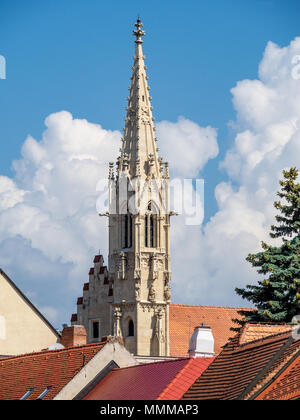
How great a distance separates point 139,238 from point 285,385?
70.0 m

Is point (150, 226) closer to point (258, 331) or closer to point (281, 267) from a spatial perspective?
point (281, 267)

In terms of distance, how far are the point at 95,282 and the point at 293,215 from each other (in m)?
50.3

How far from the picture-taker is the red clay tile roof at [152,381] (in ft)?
109

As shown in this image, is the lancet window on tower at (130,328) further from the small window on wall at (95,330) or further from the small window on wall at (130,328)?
the small window on wall at (95,330)

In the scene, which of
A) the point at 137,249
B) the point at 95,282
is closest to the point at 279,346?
the point at 137,249

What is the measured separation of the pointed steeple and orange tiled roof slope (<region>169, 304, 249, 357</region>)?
10461 mm

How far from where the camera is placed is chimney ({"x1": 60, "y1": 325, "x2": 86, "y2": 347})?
1927 inches

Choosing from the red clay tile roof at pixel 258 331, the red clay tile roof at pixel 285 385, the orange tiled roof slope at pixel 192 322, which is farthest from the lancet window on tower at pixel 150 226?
the red clay tile roof at pixel 285 385

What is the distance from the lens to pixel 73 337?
48969 mm

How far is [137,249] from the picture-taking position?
95125 millimetres

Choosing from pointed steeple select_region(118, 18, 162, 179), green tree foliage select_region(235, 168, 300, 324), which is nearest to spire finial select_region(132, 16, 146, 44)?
pointed steeple select_region(118, 18, 162, 179)

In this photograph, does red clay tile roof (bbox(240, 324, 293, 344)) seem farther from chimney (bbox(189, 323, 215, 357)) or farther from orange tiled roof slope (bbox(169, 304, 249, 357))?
orange tiled roof slope (bbox(169, 304, 249, 357))

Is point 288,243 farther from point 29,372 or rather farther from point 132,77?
point 132,77

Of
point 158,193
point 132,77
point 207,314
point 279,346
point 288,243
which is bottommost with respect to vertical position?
point 279,346
